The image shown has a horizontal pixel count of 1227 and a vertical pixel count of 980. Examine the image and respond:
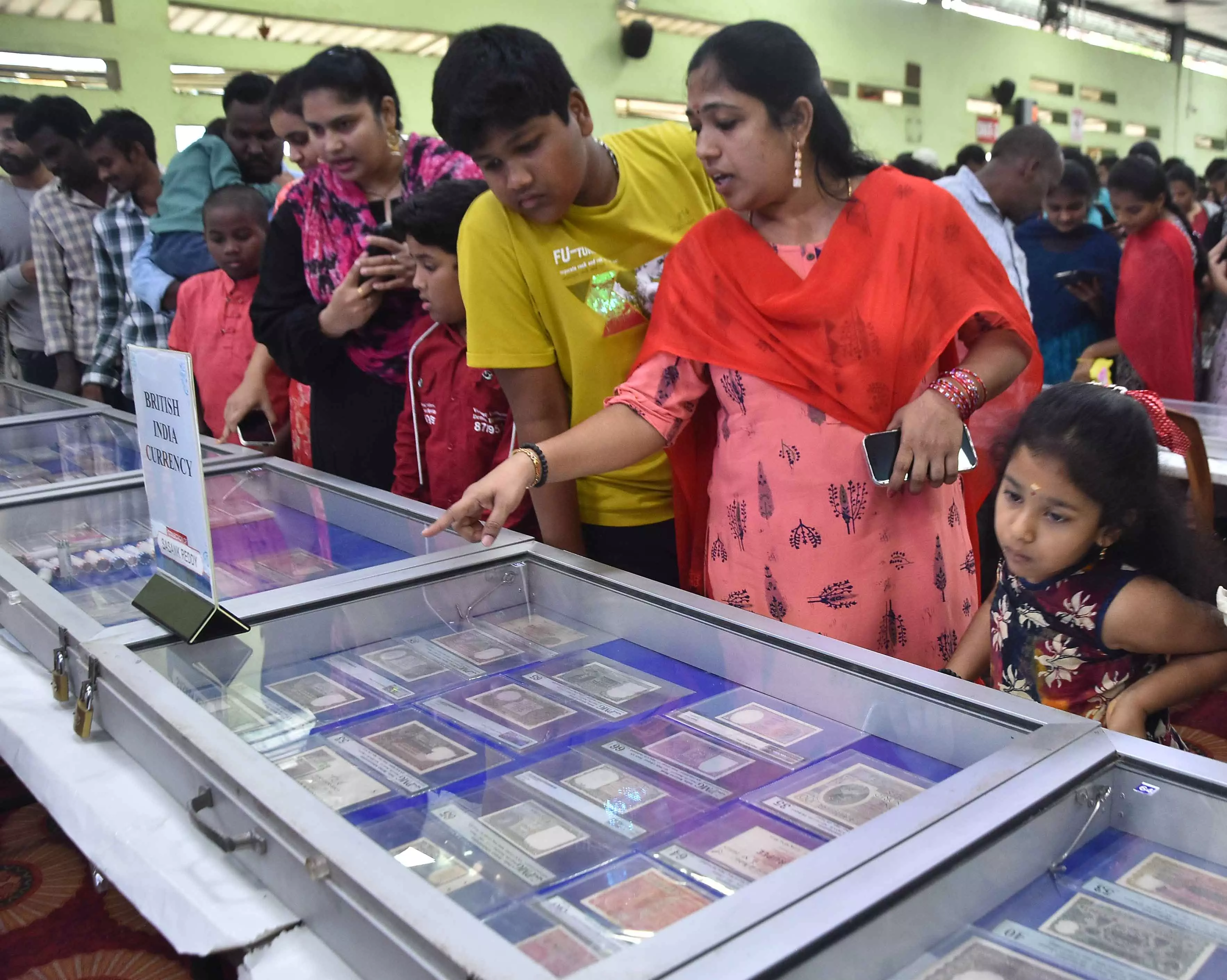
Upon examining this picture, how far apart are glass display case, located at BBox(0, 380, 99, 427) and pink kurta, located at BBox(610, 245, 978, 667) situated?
1738 mm

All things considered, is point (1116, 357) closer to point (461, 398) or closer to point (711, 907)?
point (461, 398)

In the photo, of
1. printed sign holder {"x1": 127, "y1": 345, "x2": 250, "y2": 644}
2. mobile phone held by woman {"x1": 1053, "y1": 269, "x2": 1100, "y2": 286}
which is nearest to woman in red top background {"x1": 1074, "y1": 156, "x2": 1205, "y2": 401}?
mobile phone held by woman {"x1": 1053, "y1": 269, "x2": 1100, "y2": 286}

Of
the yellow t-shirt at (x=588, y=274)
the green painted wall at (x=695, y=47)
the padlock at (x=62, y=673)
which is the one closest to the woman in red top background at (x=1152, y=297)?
the green painted wall at (x=695, y=47)

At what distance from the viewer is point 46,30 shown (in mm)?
5438

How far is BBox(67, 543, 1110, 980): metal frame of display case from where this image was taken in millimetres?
615

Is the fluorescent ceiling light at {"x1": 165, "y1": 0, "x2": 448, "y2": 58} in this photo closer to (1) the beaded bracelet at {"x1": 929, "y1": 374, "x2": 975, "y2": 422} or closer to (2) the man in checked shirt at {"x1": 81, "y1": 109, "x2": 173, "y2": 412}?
(2) the man in checked shirt at {"x1": 81, "y1": 109, "x2": 173, "y2": 412}

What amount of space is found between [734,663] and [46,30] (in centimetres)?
584

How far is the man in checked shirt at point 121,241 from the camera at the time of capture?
127 inches

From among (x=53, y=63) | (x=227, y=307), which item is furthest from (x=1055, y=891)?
(x=53, y=63)

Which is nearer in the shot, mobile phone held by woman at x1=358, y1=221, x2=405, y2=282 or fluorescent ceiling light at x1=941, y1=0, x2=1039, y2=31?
mobile phone held by woman at x1=358, y1=221, x2=405, y2=282

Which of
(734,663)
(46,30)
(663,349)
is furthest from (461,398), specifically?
(46,30)

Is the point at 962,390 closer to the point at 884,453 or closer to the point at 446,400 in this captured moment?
the point at 884,453

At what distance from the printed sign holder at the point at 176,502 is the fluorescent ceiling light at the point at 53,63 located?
5.20 metres

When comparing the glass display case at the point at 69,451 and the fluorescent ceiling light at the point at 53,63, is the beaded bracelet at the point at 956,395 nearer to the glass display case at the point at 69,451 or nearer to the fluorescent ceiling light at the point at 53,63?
the glass display case at the point at 69,451
